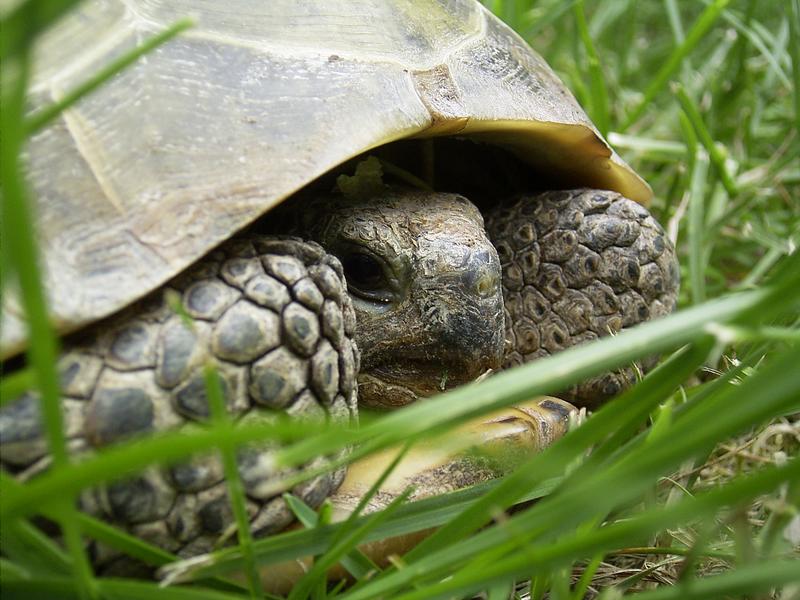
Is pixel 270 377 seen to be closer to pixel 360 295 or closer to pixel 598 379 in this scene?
pixel 360 295

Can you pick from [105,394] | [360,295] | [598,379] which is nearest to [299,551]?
[105,394]

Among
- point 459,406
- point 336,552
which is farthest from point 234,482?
point 459,406

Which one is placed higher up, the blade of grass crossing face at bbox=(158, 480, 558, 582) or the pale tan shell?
the pale tan shell

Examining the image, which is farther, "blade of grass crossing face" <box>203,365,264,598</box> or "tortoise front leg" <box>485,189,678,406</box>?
"tortoise front leg" <box>485,189,678,406</box>

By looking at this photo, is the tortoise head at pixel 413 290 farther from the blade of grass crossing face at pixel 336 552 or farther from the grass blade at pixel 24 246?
the grass blade at pixel 24 246

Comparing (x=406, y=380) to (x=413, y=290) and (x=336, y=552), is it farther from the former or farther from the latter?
(x=336, y=552)

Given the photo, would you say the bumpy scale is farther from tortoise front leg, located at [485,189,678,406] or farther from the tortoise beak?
tortoise front leg, located at [485,189,678,406]

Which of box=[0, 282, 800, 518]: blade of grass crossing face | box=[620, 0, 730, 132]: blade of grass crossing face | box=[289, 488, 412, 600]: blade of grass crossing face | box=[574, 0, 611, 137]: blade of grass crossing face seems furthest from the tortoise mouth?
box=[620, 0, 730, 132]: blade of grass crossing face
